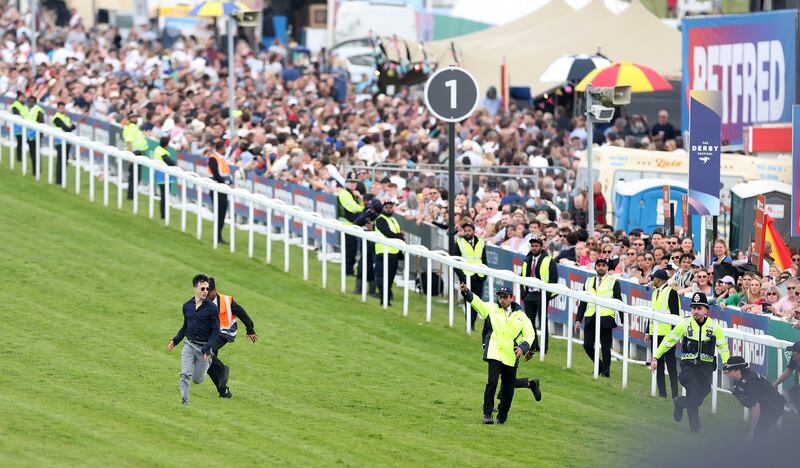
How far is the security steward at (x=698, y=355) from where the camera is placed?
1472 cm

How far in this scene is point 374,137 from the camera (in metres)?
28.2

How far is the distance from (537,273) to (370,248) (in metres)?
3.13

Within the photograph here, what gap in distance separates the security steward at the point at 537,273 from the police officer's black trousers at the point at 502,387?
131 inches

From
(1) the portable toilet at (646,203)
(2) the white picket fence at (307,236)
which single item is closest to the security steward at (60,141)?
(2) the white picket fence at (307,236)

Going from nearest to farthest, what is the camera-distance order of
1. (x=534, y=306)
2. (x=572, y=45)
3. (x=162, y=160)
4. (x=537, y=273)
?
(x=537, y=273), (x=534, y=306), (x=162, y=160), (x=572, y=45)

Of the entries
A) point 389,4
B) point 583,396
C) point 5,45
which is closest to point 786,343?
point 583,396

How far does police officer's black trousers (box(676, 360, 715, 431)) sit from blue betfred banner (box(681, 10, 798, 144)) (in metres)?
10.8

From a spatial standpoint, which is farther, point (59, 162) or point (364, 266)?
point (59, 162)

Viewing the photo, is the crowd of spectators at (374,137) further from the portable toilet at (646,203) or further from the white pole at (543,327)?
the white pole at (543,327)

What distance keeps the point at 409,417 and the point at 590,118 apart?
561 cm

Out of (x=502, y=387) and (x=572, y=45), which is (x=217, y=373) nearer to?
(x=502, y=387)

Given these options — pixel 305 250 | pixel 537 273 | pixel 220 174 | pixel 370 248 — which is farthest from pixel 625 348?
pixel 220 174

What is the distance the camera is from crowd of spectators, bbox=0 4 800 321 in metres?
19.0

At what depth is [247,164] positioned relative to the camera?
1013 inches
